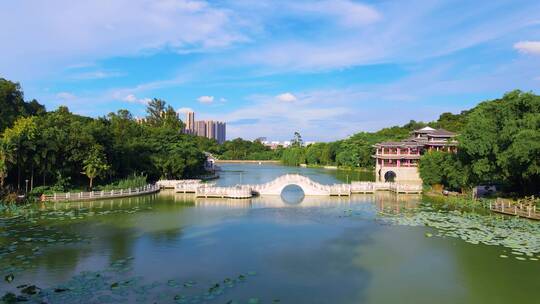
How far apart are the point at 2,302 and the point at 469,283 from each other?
14.2m

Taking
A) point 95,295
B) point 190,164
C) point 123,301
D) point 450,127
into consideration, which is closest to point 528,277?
point 123,301

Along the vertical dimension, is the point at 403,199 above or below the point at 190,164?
below

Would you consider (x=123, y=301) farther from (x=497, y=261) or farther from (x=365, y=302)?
(x=497, y=261)

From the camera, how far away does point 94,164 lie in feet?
109

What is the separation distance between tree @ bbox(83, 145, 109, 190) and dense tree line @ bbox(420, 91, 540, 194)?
27.5m

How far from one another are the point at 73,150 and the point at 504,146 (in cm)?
3066

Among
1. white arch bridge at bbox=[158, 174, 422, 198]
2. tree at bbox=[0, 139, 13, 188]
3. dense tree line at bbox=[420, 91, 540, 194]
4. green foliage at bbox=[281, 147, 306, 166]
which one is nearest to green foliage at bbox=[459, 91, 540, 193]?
→ dense tree line at bbox=[420, 91, 540, 194]

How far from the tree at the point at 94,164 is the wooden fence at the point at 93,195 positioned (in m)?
1.79

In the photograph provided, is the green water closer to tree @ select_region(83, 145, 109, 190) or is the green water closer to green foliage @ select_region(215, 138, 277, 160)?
tree @ select_region(83, 145, 109, 190)

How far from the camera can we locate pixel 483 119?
2917 centimetres

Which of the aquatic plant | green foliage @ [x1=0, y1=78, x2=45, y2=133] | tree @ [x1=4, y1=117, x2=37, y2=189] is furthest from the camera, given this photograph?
green foliage @ [x1=0, y1=78, x2=45, y2=133]

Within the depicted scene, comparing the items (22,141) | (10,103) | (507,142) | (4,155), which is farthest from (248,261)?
(10,103)

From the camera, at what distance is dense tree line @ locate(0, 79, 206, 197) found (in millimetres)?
29845

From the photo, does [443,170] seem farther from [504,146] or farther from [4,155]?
[4,155]
